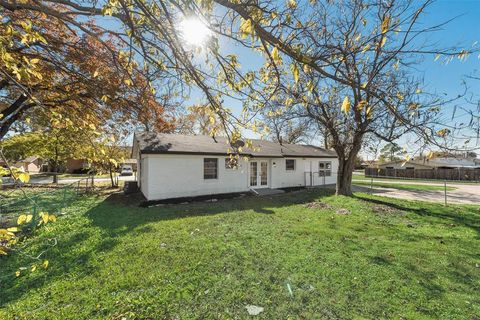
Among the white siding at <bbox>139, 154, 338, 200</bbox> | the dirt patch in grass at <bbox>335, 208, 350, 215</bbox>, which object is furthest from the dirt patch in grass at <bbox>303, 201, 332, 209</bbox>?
the white siding at <bbox>139, 154, 338, 200</bbox>

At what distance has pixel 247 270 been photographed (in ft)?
14.0

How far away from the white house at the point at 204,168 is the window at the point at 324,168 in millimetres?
1551

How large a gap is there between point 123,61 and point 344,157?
477 inches

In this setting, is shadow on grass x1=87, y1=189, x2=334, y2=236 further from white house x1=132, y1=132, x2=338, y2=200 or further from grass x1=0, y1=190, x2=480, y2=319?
white house x1=132, y1=132, x2=338, y2=200

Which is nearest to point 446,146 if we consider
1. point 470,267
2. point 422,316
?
point 422,316

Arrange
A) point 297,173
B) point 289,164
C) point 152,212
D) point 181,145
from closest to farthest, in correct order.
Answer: point 152,212, point 181,145, point 289,164, point 297,173

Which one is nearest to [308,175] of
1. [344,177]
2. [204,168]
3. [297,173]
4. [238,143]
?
[297,173]

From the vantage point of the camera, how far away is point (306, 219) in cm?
818

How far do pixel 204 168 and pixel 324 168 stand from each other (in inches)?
455

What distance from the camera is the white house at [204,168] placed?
462 inches

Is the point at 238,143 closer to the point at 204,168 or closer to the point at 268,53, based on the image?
the point at 268,53

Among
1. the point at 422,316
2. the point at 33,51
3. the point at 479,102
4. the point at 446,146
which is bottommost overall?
the point at 422,316

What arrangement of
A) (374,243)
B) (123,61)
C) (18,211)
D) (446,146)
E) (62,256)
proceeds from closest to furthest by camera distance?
1. (446,146)
2. (123,61)
3. (62,256)
4. (374,243)
5. (18,211)

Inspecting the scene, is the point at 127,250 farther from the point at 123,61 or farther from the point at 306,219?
the point at 306,219
